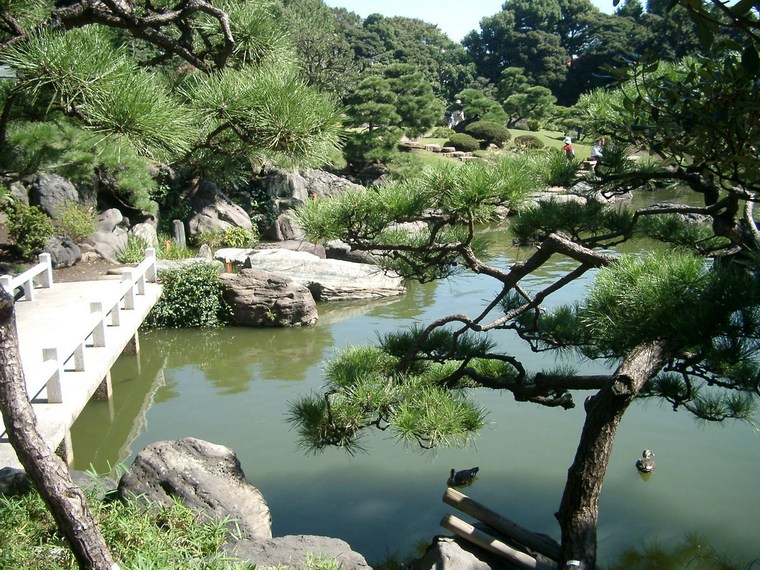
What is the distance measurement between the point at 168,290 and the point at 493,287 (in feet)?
16.0

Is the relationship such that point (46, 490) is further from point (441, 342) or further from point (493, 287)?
point (493, 287)

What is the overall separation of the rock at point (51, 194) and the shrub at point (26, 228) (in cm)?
108

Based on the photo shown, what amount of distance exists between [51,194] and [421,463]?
30.3 ft

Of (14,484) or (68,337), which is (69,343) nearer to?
(68,337)

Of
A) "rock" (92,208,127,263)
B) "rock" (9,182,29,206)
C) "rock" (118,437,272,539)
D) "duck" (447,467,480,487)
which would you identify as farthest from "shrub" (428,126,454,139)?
"rock" (118,437,272,539)

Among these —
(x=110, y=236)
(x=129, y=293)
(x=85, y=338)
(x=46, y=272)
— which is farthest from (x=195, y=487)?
(x=110, y=236)

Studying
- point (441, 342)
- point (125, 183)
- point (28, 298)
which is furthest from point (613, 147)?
point (125, 183)

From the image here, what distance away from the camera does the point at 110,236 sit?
12.6 m

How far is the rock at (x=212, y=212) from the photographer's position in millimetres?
14867

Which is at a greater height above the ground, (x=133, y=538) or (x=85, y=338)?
(x=85, y=338)

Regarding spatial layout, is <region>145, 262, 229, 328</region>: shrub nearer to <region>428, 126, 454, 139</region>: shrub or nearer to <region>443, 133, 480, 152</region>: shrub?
<region>443, 133, 480, 152</region>: shrub

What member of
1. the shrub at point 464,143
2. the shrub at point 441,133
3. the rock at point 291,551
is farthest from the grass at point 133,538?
the shrub at point 441,133

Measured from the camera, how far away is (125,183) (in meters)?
10.2

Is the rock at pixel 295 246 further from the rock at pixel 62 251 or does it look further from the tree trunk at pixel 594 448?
the tree trunk at pixel 594 448
